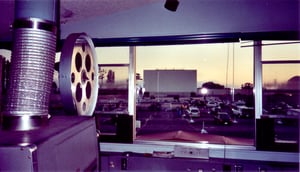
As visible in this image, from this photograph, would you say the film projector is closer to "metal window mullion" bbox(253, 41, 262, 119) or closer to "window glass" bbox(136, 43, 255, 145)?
"window glass" bbox(136, 43, 255, 145)

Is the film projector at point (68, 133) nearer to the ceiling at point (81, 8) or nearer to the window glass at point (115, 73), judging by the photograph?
the ceiling at point (81, 8)

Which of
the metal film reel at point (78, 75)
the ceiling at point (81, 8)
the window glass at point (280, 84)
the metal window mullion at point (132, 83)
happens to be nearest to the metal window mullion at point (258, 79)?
the window glass at point (280, 84)

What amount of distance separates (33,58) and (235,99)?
103 inches

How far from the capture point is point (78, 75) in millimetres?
1289

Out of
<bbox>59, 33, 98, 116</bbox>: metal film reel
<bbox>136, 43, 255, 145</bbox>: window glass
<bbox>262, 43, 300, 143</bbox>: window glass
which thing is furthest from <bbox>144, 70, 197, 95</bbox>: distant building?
<bbox>59, 33, 98, 116</bbox>: metal film reel

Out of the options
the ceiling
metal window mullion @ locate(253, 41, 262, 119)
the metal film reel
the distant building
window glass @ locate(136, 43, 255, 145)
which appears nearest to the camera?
the metal film reel

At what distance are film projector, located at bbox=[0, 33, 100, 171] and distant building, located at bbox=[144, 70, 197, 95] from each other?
203 cm

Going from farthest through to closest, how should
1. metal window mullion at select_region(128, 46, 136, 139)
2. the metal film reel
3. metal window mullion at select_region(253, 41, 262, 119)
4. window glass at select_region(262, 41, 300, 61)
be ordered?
metal window mullion at select_region(128, 46, 136, 139)
metal window mullion at select_region(253, 41, 262, 119)
window glass at select_region(262, 41, 300, 61)
the metal film reel

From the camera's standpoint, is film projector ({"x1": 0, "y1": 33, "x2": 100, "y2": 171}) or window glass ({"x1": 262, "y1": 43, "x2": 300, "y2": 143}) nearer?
film projector ({"x1": 0, "y1": 33, "x2": 100, "y2": 171})

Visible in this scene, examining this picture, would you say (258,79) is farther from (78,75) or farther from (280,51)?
(78,75)

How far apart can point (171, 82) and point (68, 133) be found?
8.70 feet

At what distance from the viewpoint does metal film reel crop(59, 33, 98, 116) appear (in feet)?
3.72

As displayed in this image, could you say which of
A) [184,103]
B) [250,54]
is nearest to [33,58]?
[250,54]

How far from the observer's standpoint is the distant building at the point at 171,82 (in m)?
3.49
